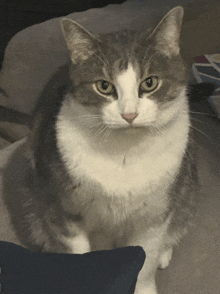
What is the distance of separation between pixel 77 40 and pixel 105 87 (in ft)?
0.39

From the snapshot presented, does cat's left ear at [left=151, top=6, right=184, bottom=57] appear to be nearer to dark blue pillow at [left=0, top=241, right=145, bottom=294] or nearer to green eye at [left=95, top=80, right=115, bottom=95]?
green eye at [left=95, top=80, right=115, bottom=95]

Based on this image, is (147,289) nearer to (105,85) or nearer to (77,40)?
(105,85)

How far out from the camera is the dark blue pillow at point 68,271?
Answer: 48 centimetres

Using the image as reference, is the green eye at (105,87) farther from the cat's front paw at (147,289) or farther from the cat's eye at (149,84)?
the cat's front paw at (147,289)

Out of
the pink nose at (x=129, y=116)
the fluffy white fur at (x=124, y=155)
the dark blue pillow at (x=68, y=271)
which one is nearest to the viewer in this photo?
the dark blue pillow at (x=68, y=271)

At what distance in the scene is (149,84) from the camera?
2.28 feet

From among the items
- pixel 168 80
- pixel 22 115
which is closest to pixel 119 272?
pixel 168 80

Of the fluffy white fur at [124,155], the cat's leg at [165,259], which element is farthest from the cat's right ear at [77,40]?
the cat's leg at [165,259]

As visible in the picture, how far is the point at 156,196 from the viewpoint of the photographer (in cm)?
76

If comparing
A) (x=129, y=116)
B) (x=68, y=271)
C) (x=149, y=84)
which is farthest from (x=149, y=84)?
(x=68, y=271)

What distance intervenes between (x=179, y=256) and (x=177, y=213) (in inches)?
4.7

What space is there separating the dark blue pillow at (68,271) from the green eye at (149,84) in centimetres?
33

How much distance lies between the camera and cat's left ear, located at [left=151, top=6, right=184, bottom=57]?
66cm

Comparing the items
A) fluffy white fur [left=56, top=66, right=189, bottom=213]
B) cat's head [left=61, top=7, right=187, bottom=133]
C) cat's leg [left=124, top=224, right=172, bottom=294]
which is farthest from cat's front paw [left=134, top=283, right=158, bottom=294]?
cat's head [left=61, top=7, right=187, bottom=133]
